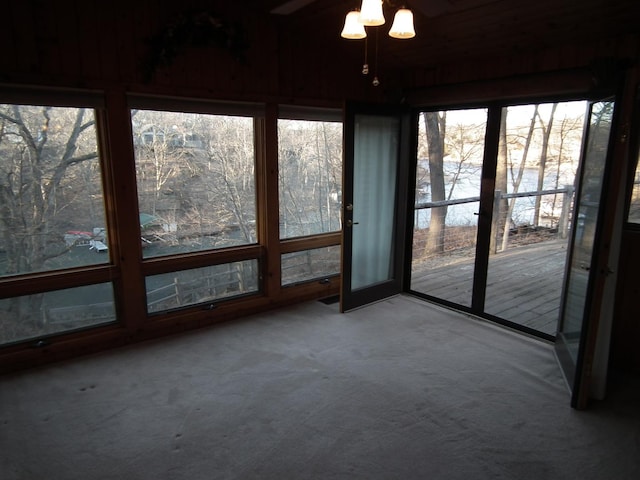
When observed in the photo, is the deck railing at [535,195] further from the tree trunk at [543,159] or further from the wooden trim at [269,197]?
the wooden trim at [269,197]

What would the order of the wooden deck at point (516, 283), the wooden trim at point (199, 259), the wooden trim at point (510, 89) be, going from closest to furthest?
the wooden trim at point (510, 89), the wooden trim at point (199, 259), the wooden deck at point (516, 283)

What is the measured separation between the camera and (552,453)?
222 centimetres

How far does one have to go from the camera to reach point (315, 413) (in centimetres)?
254

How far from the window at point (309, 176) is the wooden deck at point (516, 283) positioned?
1.35 meters

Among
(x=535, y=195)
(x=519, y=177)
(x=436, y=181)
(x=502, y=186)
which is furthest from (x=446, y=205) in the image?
(x=535, y=195)

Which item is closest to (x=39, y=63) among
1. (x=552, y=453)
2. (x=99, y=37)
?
(x=99, y=37)

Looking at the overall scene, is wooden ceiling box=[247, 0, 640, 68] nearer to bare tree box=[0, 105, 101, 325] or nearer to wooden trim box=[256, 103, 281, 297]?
wooden trim box=[256, 103, 281, 297]

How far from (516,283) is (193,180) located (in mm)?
3591

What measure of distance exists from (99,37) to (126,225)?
1.32 metres

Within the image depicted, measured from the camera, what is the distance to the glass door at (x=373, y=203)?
12.8 feet

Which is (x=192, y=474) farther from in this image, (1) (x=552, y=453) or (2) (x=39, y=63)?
(2) (x=39, y=63)

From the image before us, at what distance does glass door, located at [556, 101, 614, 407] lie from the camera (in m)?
2.47

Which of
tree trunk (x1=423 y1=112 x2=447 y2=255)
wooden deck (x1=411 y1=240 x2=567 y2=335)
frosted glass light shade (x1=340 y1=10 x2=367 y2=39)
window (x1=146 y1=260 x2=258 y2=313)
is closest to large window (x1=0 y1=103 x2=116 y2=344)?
window (x1=146 y1=260 x2=258 y2=313)

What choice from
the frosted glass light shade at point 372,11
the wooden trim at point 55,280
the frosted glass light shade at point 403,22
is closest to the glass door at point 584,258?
the frosted glass light shade at point 403,22
